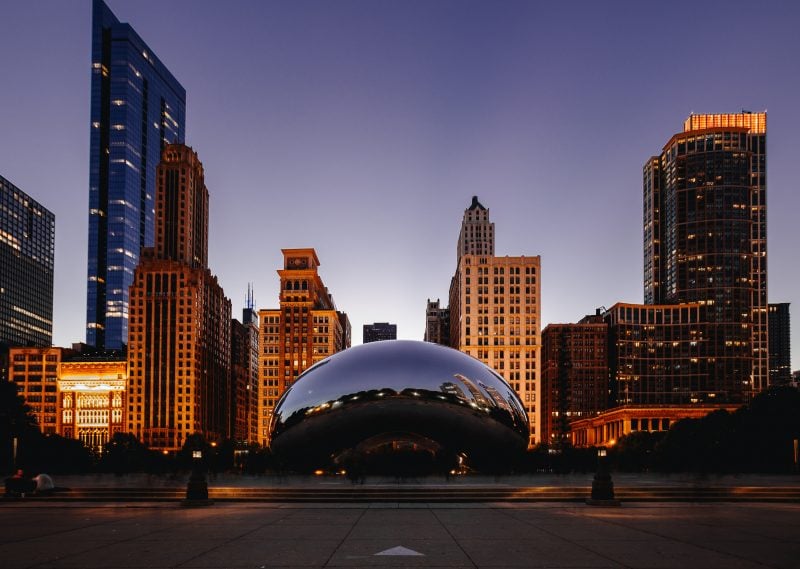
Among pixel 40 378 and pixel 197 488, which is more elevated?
pixel 197 488

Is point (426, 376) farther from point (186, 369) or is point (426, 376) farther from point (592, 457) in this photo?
point (186, 369)

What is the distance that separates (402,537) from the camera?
15.9 meters

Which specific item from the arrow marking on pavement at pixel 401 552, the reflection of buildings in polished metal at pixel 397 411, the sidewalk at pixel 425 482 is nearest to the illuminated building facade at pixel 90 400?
the sidewalk at pixel 425 482

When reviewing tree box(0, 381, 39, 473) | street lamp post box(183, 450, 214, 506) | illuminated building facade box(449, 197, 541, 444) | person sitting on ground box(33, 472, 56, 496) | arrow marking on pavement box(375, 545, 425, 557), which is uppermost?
illuminated building facade box(449, 197, 541, 444)

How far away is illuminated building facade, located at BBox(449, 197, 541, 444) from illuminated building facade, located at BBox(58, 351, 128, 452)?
106 meters

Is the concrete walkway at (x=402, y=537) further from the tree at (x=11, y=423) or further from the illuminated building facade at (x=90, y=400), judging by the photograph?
the illuminated building facade at (x=90, y=400)

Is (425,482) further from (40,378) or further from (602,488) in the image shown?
(40,378)

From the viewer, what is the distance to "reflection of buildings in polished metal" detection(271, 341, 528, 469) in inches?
1339

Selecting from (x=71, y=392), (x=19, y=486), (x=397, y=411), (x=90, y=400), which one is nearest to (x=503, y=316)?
(x=397, y=411)

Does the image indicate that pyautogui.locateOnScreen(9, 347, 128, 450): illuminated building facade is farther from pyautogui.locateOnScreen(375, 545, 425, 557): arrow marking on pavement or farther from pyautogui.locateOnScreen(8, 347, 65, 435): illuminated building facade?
pyautogui.locateOnScreen(375, 545, 425, 557): arrow marking on pavement

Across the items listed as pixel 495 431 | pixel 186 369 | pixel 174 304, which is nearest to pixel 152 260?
pixel 174 304

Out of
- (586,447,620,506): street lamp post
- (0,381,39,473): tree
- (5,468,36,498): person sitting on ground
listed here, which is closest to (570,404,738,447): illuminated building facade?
(0,381,39,473): tree

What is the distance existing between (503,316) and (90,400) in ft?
401

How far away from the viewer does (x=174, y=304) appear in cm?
18638
